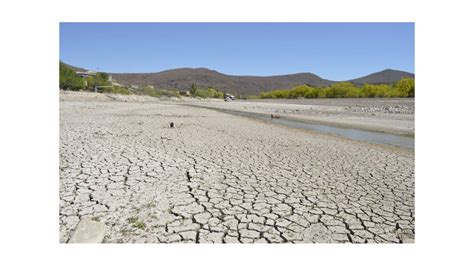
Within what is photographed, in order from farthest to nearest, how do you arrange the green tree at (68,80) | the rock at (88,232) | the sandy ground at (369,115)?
the green tree at (68,80) < the sandy ground at (369,115) < the rock at (88,232)

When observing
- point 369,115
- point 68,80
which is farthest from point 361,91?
point 68,80

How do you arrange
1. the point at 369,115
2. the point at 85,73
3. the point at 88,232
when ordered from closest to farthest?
the point at 88,232 < the point at 369,115 < the point at 85,73

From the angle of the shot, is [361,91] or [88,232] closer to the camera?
[88,232]

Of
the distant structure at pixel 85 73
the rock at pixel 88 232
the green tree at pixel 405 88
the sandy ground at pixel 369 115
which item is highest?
the distant structure at pixel 85 73

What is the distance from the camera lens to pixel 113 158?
13.4ft

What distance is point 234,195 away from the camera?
283 cm

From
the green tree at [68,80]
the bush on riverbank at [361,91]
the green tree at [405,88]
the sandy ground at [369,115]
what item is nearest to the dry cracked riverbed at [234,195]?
the sandy ground at [369,115]

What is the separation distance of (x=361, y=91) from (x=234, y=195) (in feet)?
121

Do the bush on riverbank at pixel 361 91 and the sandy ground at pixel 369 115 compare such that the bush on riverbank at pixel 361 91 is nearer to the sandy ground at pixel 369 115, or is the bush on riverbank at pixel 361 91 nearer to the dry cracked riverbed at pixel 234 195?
the sandy ground at pixel 369 115

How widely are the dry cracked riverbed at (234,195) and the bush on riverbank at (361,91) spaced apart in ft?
69.7

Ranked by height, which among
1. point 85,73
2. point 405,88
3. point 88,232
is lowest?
point 88,232

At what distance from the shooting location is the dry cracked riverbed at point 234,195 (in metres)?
2.08

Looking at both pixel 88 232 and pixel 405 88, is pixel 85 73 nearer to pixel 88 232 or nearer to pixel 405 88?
pixel 405 88

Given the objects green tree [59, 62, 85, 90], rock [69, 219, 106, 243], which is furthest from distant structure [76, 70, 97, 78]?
rock [69, 219, 106, 243]
